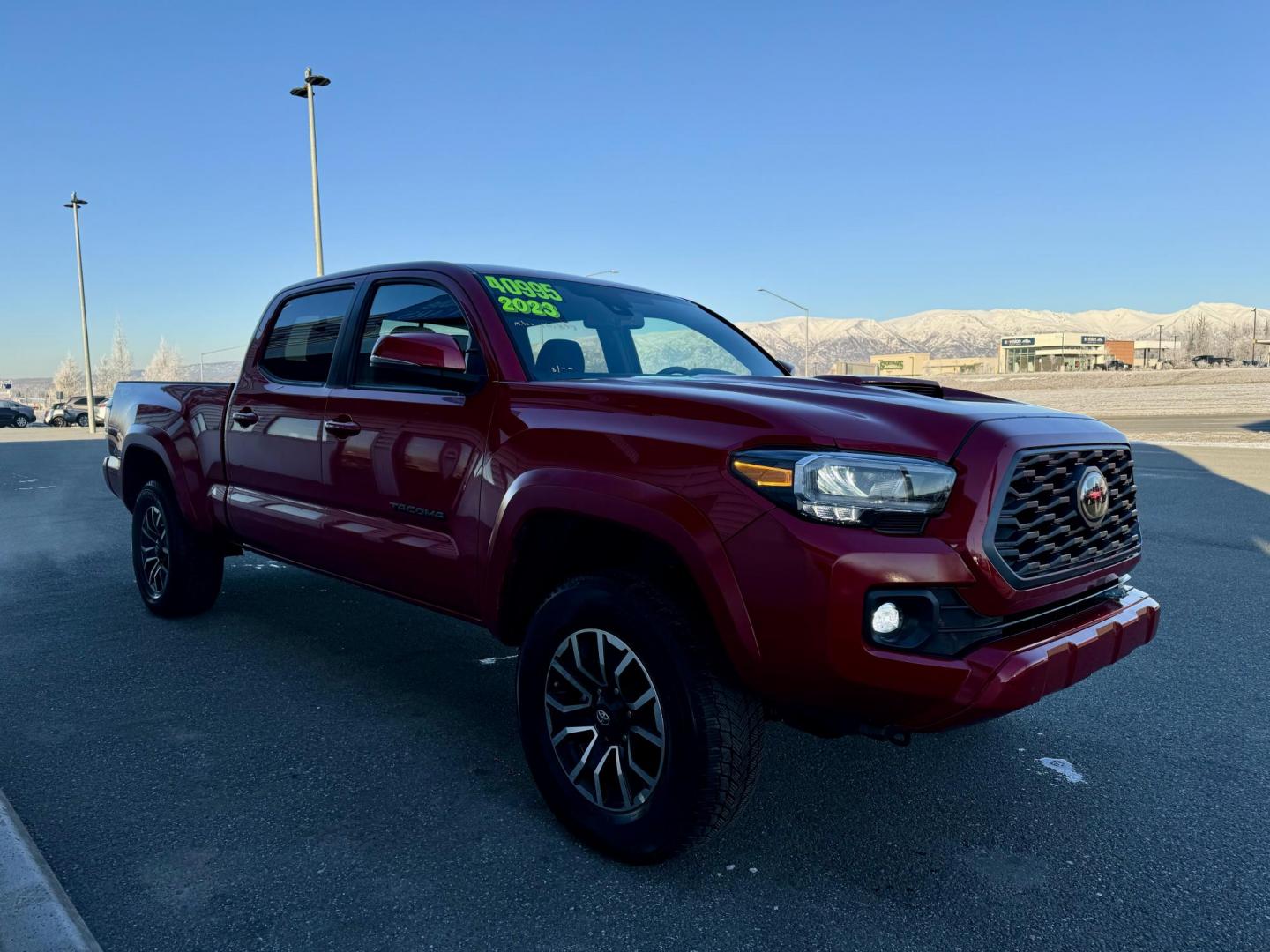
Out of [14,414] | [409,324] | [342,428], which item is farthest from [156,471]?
[14,414]

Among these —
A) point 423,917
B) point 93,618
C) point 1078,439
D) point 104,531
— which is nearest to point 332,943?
point 423,917

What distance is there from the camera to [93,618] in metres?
5.58

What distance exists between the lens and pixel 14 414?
4581cm

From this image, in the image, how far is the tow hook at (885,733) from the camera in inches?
95.6

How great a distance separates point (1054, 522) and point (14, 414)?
2137 inches

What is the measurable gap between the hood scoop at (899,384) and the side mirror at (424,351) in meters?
1.38

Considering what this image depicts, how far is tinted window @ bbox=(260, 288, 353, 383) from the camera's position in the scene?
4.25m

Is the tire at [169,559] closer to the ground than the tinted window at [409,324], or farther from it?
closer to the ground

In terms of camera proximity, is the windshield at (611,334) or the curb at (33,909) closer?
the curb at (33,909)

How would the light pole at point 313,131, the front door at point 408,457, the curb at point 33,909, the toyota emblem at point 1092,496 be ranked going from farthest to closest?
the light pole at point 313,131 < the front door at point 408,457 < the toyota emblem at point 1092,496 < the curb at point 33,909

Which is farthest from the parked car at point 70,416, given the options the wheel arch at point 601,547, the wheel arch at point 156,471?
the wheel arch at point 601,547

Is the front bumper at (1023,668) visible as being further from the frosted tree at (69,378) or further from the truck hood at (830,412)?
the frosted tree at (69,378)

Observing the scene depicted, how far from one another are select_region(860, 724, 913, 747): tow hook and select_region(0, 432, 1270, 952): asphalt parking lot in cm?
48

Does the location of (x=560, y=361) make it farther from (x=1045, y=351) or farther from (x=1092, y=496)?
(x=1045, y=351)
